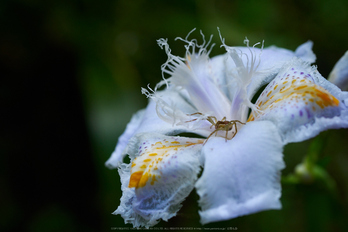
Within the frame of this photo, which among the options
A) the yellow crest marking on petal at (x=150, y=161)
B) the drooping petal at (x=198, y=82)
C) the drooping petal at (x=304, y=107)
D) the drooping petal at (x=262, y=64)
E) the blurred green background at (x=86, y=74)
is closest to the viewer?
the drooping petal at (x=304, y=107)

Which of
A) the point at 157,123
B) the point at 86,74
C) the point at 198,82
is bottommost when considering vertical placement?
the point at 86,74

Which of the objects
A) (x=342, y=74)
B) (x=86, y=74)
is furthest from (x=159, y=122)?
(x=86, y=74)

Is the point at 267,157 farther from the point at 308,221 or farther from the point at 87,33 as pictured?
the point at 87,33

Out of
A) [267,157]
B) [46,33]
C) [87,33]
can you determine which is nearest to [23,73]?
[46,33]

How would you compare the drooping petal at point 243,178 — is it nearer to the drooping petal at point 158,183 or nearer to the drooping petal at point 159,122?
the drooping petal at point 158,183

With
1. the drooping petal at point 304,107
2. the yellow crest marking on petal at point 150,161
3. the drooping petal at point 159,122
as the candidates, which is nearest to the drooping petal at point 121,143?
the drooping petal at point 159,122

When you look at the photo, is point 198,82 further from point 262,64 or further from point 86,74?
point 86,74

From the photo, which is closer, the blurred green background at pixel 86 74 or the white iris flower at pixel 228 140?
the white iris flower at pixel 228 140

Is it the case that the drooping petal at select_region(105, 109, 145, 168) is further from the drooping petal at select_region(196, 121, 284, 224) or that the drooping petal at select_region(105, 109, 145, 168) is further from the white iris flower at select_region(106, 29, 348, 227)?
the drooping petal at select_region(196, 121, 284, 224)
